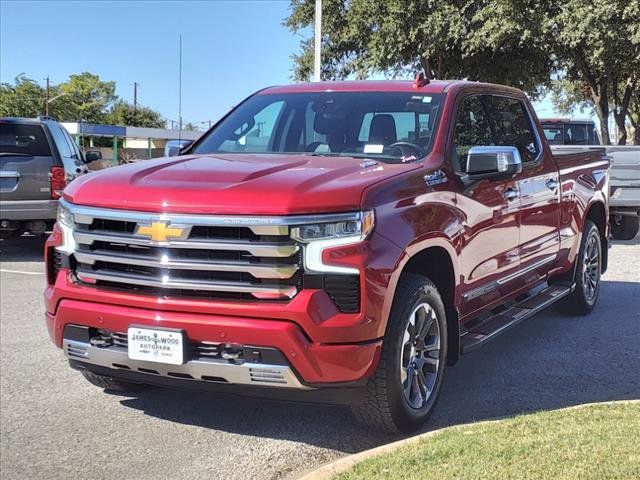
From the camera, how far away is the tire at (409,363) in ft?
12.6

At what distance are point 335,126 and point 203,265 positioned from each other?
186 cm

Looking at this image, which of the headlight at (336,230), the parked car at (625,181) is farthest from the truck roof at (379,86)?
the parked car at (625,181)

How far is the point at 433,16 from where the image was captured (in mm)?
20672

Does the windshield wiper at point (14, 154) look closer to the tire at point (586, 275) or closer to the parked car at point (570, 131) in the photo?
the tire at point (586, 275)

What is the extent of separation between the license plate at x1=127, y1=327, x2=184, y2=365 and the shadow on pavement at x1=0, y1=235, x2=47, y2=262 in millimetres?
7840

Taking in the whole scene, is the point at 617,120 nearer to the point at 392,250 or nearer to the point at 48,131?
the point at 48,131

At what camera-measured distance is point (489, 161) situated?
464 centimetres

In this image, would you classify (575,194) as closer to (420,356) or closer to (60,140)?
(420,356)

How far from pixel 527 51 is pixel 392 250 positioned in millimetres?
21774

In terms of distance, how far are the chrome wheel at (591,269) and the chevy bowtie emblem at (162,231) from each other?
187 inches

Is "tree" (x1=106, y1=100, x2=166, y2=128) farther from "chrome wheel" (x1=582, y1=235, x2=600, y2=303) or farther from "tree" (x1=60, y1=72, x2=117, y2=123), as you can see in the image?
"chrome wheel" (x1=582, y1=235, x2=600, y2=303)

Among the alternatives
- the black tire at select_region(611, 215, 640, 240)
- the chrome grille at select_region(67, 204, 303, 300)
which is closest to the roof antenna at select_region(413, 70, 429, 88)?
the chrome grille at select_region(67, 204, 303, 300)

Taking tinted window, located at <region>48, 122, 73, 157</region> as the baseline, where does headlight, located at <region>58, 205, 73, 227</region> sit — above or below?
below

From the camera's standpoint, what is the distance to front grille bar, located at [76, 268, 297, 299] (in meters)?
3.55
